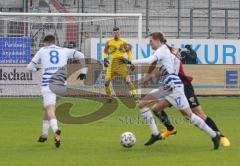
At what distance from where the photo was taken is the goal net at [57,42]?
25281 millimetres

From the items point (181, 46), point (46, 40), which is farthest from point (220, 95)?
point (46, 40)

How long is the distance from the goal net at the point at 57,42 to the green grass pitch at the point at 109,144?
5.01m

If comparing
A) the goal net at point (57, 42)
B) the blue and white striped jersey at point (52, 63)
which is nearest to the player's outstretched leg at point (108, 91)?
the goal net at point (57, 42)

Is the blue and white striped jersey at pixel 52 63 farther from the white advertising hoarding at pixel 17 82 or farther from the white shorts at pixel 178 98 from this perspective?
the white advertising hoarding at pixel 17 82

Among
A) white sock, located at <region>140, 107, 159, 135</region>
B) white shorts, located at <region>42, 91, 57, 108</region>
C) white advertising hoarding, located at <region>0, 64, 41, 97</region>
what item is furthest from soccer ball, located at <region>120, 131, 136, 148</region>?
white advertising hoarding, located at <region>0, 64, 41, 97</region>

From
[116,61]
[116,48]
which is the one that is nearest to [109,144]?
[116,61]

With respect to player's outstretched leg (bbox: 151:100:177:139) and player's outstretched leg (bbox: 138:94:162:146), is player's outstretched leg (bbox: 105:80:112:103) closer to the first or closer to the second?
player's outstretched leg (bbox: 151:100:177:139)

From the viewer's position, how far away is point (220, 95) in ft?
88.3

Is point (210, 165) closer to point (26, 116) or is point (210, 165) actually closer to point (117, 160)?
point (117, 160)

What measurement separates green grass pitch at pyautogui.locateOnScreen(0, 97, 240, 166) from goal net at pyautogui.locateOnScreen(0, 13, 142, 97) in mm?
5008

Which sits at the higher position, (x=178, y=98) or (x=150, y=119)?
(x=178, y=98)

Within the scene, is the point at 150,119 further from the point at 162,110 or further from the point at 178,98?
the point at 178,98

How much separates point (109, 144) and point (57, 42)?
40.2 ft

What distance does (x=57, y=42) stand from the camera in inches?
973
